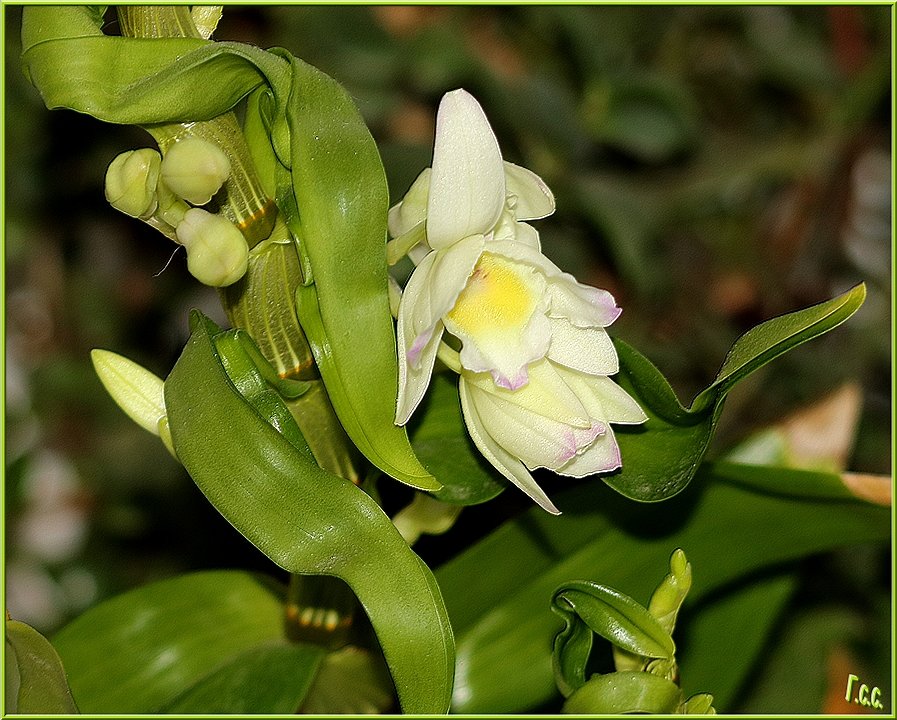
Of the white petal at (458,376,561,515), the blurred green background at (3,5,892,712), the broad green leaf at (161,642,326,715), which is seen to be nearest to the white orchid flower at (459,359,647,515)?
the white petal at (458,376,561,515)

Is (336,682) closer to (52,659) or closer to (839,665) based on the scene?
(52,659)

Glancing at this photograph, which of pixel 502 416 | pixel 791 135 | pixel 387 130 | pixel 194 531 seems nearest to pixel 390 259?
pixel 502 416

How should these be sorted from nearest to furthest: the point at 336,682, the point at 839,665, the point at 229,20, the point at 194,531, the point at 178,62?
1. the point at 178,62
2. the point at 336,682
3. the point at 839,665
4. the point at 194,531
5. the point at 229,20

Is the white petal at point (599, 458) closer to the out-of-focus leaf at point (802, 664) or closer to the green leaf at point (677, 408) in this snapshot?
the green leaf at point (677, 408)

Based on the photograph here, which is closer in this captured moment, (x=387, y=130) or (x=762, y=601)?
(x=762, y=601)

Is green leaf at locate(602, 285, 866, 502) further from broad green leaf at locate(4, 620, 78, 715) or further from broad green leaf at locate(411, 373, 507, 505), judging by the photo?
broad green leaf at locate(4, 620, 78, 715)

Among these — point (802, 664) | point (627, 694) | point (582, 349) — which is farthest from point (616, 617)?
point (802, 664)
